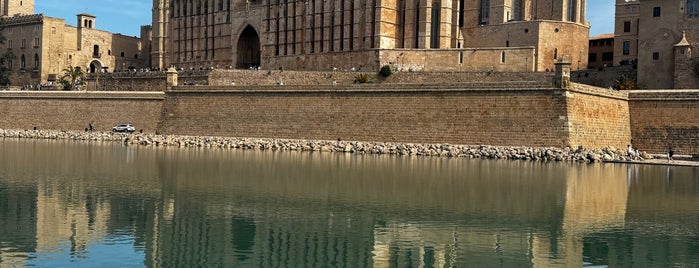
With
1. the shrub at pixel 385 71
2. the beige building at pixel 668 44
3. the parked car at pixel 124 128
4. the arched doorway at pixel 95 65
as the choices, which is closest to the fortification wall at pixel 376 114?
the parked car at pixel 124 128

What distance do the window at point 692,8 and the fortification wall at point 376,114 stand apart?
866 cm

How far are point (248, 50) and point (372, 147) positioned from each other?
28.6m

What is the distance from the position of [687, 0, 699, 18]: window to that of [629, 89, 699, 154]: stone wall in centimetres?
471

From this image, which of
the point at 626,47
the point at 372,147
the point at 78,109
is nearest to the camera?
the point at 372,147

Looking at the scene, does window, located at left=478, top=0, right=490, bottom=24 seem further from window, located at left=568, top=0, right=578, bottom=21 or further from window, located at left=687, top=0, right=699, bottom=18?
window, located at left=687, top=0, right=699, bottom=18

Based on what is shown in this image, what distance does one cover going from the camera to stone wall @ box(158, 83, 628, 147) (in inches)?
1324

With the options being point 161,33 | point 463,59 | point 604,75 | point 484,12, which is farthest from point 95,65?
point 604,75

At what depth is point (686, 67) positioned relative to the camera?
36.2m

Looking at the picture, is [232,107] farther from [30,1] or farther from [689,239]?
[30,1]

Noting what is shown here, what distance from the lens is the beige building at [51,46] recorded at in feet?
206

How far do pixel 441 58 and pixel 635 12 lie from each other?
11.1 metres

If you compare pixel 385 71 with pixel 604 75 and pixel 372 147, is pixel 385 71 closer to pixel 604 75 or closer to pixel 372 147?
pixel 372 147

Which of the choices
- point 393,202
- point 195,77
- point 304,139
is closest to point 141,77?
point 195,77

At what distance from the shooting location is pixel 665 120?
34188 mm
